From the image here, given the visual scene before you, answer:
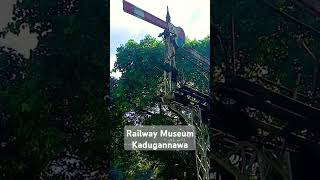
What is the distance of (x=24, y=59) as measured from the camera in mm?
A: 11836

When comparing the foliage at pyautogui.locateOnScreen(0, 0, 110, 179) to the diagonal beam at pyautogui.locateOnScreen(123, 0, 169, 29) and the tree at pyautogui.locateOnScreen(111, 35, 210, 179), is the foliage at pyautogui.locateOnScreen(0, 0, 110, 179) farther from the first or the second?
the diagonal beam at pyautogui.locateOnScreen(123, 0, 169, 29)

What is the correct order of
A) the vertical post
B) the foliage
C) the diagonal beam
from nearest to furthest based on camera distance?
the foliage
the vertical post
the diagonal beam

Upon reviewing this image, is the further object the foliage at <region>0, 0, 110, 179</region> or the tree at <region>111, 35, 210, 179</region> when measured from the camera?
the tree at <region>111, 35, 210, 179</region>

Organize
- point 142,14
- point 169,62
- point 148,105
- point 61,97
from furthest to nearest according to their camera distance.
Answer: point 148,105 → point 169,62 → point 142,14 → point 61,97

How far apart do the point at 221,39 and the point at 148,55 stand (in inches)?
75.4

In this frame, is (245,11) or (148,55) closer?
(245,11)

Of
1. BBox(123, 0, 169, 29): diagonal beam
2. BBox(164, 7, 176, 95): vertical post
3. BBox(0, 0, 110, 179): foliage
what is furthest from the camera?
BBox(123, 0, 169, 29): diagonal beam

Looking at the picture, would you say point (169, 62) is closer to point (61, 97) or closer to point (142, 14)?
point (142, 14)

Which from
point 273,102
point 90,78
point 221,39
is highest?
point 221,39

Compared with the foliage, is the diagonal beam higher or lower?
higher

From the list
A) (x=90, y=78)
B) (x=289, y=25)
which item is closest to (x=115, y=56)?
(x=90, y=78)

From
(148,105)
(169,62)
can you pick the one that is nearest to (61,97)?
(148,105)

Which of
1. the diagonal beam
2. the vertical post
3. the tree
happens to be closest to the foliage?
the tree

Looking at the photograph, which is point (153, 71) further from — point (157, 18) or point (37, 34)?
point (37, 34)
